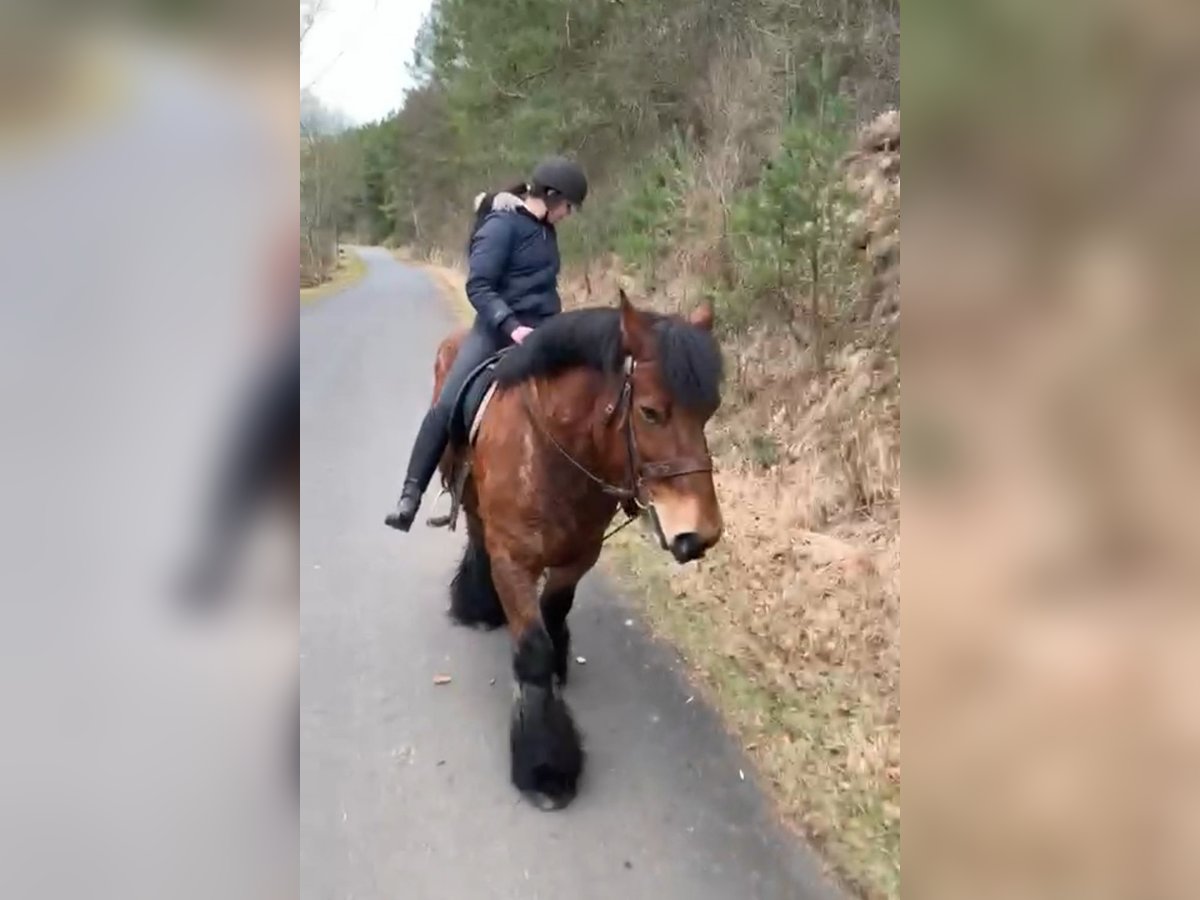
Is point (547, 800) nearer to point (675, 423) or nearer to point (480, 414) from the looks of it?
point (675, 423)

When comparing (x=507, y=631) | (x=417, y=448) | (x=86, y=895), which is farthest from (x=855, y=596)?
(x=86, y=895)

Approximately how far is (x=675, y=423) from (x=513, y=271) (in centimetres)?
81

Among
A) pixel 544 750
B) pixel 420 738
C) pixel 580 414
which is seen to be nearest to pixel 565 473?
pixel 580 414

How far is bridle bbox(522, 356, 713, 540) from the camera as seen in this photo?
198cm

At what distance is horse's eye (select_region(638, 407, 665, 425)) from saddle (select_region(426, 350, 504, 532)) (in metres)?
0.67

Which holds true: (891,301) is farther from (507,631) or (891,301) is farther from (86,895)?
(86,895)

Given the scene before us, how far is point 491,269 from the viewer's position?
2.44 metres

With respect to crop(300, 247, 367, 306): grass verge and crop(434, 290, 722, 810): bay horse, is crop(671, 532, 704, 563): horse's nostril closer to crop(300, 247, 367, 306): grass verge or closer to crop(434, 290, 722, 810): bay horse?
crop(434, 290, 722, 810): bay horse

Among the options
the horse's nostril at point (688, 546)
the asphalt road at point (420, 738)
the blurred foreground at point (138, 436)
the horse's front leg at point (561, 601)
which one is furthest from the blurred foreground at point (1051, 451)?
the horse's front leg at point (561, 601)

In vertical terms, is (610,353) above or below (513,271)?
below

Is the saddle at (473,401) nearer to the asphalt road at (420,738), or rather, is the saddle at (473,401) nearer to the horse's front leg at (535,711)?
the asphalt road at (420,738)

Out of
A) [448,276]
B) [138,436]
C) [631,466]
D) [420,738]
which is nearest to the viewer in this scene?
[138,436]

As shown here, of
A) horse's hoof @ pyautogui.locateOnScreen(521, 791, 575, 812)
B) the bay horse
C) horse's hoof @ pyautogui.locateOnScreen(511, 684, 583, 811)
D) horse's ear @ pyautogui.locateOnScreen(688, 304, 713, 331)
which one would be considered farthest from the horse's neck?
horse's hoof @ pyautogui.locateOnScreen(521, 791, 575, 812)

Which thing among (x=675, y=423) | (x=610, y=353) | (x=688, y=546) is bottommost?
(x=688, y=546)
